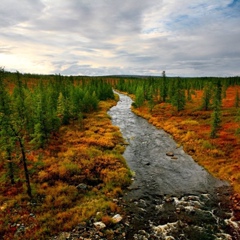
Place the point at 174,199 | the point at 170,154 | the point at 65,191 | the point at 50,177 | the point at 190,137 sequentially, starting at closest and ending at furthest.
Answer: the point at 174,199
the point at 65,191
the point at 50,177
the point at 170,154
the point at 190,137

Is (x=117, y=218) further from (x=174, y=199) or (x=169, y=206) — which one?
(x=174, y=199)

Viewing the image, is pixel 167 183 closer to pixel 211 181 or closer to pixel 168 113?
pixel 211 181

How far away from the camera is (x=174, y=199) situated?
24.1 meters

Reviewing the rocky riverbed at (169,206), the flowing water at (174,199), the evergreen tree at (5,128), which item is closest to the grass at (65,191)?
the rocky riverbed at (169,206)

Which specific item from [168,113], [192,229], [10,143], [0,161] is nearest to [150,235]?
[192,229]

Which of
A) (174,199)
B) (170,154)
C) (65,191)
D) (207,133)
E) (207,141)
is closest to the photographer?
(174,199)

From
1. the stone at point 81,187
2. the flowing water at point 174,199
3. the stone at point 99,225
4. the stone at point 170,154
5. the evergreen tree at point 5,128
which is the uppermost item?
the evergreen tree at point 5,128

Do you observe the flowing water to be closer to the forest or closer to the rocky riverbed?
the rocky riverbed

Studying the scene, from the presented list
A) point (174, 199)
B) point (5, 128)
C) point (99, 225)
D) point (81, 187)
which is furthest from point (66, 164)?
point (174, 199)

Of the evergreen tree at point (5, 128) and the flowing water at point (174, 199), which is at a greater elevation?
the evergreen tree at point (5, 128)

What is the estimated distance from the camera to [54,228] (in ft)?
62.0

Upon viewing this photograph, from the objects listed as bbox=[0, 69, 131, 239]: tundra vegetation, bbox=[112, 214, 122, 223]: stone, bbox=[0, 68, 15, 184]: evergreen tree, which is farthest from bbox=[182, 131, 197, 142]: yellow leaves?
bbox=[0, 68, 15, 184]: evergreen tree

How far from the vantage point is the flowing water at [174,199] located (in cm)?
1899

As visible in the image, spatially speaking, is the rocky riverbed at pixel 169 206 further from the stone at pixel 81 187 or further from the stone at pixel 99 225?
the stone at pixel 81 187
